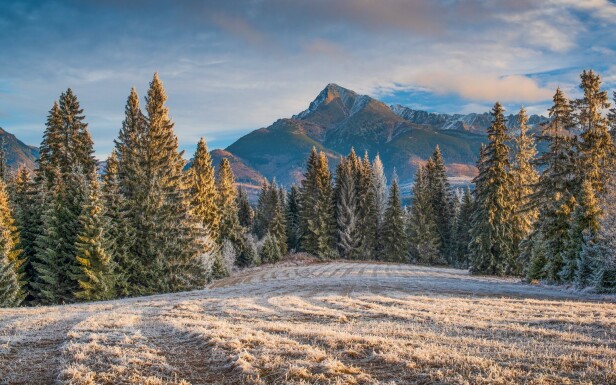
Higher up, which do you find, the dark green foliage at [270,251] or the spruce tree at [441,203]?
the spruce tree at [441,203]

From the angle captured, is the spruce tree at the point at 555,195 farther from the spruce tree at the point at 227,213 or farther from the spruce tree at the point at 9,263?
the spruce tree at the point at 9,263

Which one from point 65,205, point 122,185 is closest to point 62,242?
point 65,205

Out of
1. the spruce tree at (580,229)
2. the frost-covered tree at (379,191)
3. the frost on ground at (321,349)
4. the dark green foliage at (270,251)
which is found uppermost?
the frost-covered tree at (379,191)

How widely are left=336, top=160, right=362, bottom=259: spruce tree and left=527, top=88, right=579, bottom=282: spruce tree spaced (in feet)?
119

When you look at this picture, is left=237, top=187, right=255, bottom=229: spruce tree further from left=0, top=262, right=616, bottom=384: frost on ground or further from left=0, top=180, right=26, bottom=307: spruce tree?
left=0, top=262, right=616, bottom=384: frost on ground

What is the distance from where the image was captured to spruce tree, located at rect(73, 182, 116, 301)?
35.7m

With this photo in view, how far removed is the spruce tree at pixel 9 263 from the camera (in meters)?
34.5

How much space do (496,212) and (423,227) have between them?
2522cm

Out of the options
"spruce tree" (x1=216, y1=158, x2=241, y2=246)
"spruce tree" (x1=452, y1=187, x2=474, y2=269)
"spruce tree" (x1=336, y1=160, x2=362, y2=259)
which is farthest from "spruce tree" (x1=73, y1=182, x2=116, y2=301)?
"spruce tree" (x1=452, y1=187, x2=474, y2=269)

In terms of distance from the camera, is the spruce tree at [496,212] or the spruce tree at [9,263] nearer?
the spruce tree at [9,263]

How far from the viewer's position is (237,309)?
18734mm

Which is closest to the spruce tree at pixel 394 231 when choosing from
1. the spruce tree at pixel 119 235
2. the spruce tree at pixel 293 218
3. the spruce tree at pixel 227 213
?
the spruce tree at pixel 293 218

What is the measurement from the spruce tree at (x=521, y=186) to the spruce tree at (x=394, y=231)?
2314cm

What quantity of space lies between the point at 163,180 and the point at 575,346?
123 ft
